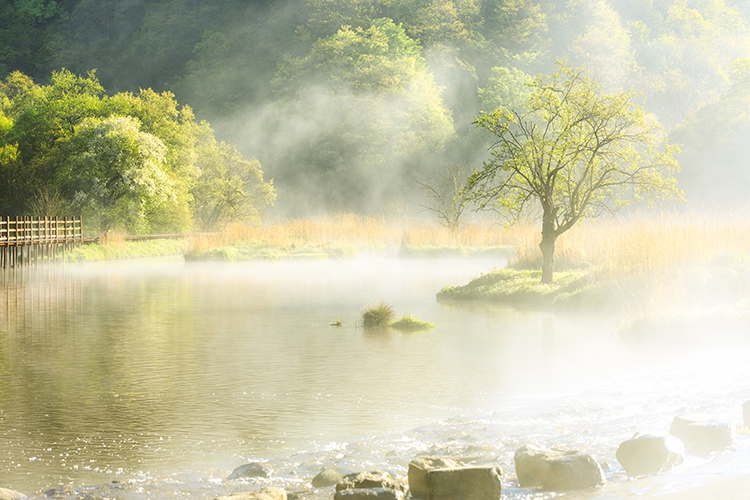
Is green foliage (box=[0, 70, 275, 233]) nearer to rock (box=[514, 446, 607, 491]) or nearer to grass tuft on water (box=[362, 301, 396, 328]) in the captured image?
grass tuft on water (box=[362, 301, 396, 328])

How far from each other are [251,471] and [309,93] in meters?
82.5

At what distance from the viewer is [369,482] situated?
815 cm

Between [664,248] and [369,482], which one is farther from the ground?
[664,248]

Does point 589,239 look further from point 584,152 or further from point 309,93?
point 309,93

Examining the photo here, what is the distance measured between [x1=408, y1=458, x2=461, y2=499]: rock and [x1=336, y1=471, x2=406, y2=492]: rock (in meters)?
0.10

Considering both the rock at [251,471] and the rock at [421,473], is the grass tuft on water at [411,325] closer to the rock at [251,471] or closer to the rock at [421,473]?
the rock at [251,471]

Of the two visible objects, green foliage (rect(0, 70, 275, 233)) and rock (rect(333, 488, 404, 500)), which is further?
green foliage (rect(0, 70, 275, 233))

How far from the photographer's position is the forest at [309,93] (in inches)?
2430

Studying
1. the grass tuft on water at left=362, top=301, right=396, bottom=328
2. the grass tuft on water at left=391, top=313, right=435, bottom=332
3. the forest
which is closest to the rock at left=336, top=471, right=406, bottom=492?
the grass tuft on water at left=391, top=313, right=435, bottom=332

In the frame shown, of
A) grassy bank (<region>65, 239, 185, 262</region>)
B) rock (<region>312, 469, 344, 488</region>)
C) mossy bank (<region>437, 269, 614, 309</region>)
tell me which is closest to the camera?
rock (<region>312, 469, 344, 488</region>)

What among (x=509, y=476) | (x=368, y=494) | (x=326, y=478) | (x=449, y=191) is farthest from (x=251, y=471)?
(x=449, y=191)

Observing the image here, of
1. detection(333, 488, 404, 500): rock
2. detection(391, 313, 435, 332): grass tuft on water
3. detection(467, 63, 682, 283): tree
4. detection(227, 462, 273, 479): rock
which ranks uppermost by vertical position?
detection(467, 63, 682, 283): tree

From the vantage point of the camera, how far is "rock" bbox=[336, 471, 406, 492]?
8125 millimetres

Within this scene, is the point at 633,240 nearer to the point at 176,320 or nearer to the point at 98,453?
the point at 176,320
